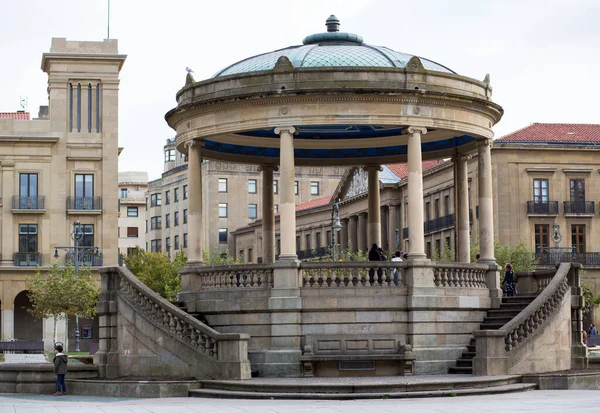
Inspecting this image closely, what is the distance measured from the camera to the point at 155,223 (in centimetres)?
16138

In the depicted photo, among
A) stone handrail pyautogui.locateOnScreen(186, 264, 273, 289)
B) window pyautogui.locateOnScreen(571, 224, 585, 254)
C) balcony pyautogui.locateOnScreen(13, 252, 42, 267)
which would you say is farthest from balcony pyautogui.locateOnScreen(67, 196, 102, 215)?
stone handrail pyautogui.locateOnScreen(186, 264, 273, 289)

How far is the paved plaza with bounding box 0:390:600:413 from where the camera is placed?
75.0ft

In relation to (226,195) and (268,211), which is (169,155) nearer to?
(226,195)

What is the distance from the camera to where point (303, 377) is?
30.1m

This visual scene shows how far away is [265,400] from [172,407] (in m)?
2.70

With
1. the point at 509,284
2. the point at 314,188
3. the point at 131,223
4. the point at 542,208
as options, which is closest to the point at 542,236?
the point at 542,208

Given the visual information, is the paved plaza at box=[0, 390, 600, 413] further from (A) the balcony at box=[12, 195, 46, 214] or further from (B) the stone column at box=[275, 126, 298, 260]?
(A) the balcony at box=[12, 195, 46, 214]

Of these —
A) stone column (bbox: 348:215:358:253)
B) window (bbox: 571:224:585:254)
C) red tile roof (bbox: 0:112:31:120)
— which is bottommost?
window (bbox: 571:224:585:254)

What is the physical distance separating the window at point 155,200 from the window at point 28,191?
75.0 meters

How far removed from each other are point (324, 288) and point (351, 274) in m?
0.79

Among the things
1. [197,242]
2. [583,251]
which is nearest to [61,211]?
[583,251]

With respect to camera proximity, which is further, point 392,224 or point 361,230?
point 392,224

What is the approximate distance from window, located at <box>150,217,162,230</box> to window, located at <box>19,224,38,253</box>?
7519cm

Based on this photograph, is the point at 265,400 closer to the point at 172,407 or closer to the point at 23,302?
the point at 172,407
